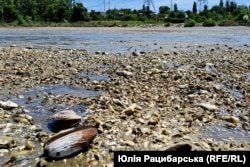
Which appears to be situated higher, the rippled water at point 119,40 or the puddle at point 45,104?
the rippled water at point 119,40

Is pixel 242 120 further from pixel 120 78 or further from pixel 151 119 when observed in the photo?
pixel 120 78

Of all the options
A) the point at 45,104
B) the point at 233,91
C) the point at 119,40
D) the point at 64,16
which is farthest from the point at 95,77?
the point at 64,16

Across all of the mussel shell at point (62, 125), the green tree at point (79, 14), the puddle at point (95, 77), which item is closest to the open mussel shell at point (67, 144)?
the mussel shell at point (62, 125)

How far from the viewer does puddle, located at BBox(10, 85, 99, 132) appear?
7.40 metres

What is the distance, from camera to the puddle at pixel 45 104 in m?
7.40

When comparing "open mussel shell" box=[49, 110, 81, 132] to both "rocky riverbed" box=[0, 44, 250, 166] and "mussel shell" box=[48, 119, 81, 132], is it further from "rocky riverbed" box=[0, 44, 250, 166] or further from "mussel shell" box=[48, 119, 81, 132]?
"rocky riverbed" box=[0, 44, 250, 166]

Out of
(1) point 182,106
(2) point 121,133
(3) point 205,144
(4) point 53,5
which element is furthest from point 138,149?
(4) point 53,5

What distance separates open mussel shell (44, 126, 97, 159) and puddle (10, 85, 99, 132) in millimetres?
1249

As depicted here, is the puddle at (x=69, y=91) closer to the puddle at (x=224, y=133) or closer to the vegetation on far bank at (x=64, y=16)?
the puddle at (x=224, y=133)

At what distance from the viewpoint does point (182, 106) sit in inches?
318

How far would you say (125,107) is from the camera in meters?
7.83

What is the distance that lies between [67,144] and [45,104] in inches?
134

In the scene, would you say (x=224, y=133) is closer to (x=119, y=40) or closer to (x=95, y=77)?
(x=95, y=77)

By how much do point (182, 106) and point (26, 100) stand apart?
396 cm
